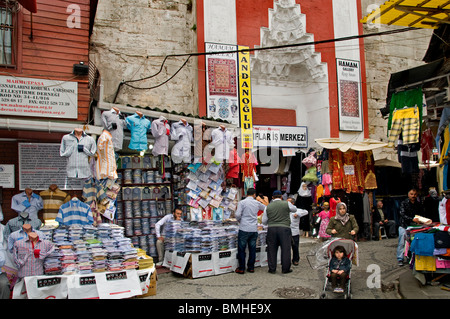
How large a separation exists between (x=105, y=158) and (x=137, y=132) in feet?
3.35

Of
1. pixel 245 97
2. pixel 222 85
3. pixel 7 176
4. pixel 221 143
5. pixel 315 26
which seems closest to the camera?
pixel 7 176

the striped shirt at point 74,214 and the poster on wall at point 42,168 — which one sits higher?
the poster on wall at point 42,168

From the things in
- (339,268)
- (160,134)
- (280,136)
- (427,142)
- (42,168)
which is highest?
(280,136)

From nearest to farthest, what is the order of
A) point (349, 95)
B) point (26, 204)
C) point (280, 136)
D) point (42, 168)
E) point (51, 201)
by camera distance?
point (26, 204) → point (51, 201) → point (42, 168) → point (280, 136) → point (349, 95)

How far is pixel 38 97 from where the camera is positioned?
9094 millimetres

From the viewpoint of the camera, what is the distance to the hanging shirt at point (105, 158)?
8187 millimetres

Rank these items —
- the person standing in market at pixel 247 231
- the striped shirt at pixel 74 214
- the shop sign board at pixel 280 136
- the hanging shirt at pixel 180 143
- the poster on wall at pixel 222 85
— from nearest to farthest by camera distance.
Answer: the striped shirt at pixel 74 214
the person standing in market at pixel 247 231
the hanging shirt at pixel 180 143
the poster on wall at pixel 222 85
the shop sign board at pixel 280 136

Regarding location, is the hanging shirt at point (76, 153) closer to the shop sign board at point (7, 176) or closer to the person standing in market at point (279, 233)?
the shop sign board at point (7, 176)

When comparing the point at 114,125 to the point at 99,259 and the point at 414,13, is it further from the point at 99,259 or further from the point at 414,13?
the point at 414,13

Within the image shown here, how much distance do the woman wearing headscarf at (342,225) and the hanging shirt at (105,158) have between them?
4439 millimetres

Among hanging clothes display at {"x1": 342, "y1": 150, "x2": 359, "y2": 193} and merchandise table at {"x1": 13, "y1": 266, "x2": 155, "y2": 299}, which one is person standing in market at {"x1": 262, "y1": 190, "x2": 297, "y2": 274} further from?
hanging clothes display at {"x1": 342, "y1": 150, "x2": 359, "y2": 193}

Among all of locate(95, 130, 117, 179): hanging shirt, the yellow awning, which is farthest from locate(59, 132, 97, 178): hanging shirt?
the yellow awning

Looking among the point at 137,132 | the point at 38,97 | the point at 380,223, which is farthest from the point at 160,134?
the point at 380,223

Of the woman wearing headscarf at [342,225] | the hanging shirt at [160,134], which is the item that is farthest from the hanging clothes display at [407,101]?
the hanging shirt at [160,134]
